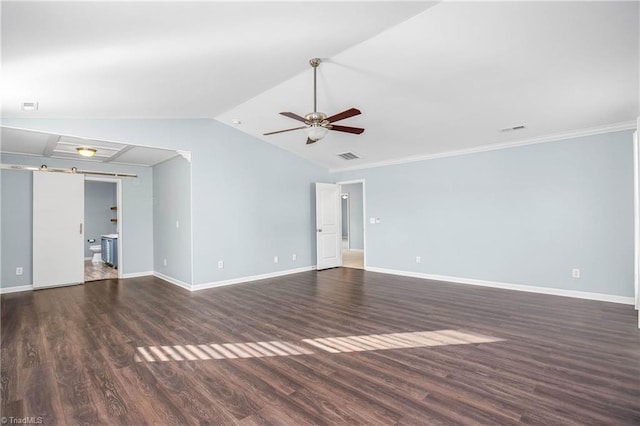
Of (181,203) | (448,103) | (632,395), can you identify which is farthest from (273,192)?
(632,395)

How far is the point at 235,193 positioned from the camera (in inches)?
236

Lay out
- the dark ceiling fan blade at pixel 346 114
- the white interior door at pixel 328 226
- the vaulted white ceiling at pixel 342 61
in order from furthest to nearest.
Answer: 1. the white interior door at pixel 328 226
2. the dark ceiling fan blade at pixel 346 114
3. the vaulted white ceiling at pixel 342 61

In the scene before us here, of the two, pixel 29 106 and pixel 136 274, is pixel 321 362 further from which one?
pixel 136 274

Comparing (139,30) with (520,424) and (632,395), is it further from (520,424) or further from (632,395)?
(632,395)

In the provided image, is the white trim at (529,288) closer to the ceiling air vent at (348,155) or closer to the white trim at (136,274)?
the ceiling air vent at (348,155)

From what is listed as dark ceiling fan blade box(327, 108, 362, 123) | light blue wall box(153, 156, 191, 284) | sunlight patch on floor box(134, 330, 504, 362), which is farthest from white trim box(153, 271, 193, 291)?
dark ceiling fan blade box(327, 108, 362, 123)

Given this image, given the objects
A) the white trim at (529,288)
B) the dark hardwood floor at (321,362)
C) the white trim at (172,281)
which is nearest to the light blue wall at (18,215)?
the dark hardwood floor at (321,362)

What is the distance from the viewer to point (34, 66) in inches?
99.1

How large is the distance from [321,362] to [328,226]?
16.3ft

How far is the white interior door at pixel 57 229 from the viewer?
562 centimetres

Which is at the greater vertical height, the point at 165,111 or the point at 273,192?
the point at 165,111

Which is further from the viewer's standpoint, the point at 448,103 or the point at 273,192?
the point at 273,192

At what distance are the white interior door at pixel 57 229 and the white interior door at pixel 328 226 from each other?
492cm

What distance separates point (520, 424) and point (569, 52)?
10.8ft
